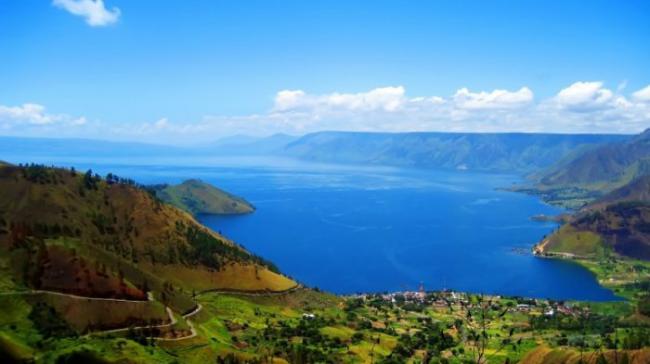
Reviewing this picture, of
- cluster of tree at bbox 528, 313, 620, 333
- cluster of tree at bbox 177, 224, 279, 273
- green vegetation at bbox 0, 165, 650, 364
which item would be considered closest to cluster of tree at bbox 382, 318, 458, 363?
green vegetation at bbox 0, 165, 650, 364

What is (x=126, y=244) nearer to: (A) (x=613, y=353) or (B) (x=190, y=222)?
(B) (x=190, y=222)

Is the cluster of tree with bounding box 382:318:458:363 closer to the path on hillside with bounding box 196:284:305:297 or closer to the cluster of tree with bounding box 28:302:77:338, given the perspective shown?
the path on hillside with bounding box 196:284:305:297

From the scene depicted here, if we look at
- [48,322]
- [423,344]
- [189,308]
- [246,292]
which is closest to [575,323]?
[423,344]

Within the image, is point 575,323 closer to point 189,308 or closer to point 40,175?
point 189,308

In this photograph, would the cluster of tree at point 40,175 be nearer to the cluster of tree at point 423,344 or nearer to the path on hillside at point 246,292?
the path on hillside at point 246,292

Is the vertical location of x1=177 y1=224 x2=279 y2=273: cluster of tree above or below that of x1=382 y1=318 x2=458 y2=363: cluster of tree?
above

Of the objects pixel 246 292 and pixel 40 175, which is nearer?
pixel 246 292

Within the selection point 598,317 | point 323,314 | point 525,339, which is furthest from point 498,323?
point 323,314

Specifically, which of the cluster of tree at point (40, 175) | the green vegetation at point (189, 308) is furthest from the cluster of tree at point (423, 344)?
the cluster of tree at point (40, 175)

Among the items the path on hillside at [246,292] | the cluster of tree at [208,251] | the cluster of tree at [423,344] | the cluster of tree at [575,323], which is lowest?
the cluster of tree at [575,323]
